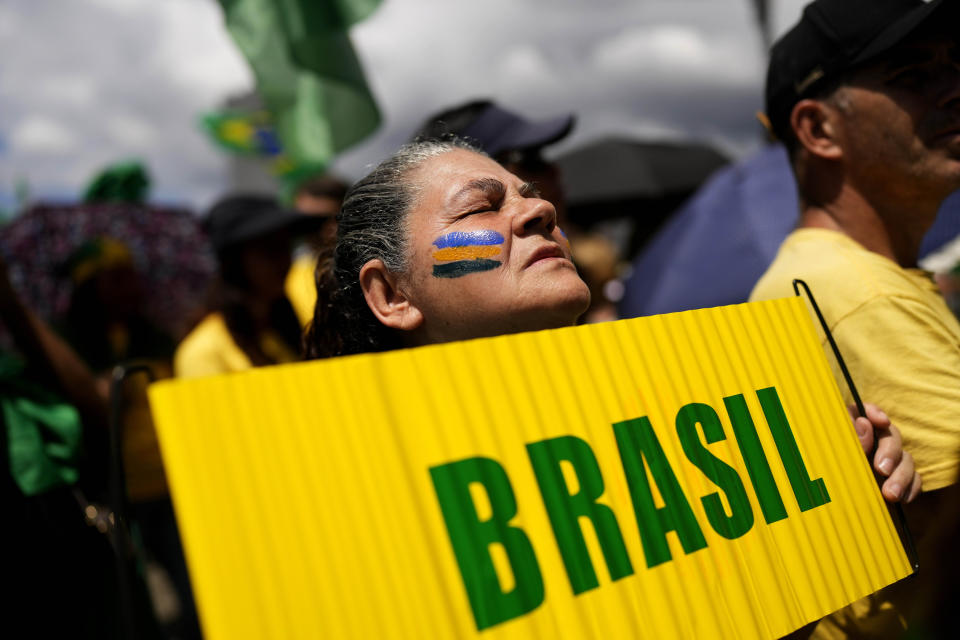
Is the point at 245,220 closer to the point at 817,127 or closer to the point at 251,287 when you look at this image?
the point at 251,287

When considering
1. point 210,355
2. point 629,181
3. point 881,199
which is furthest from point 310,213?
point 629,181

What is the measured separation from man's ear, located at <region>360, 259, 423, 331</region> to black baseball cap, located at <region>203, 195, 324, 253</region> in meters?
2.00

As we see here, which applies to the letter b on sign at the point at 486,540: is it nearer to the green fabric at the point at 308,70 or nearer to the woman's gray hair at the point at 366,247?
the woman's gray hair at the point at 366,247

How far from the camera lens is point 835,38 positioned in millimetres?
1765

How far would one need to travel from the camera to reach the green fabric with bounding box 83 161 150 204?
193 inches

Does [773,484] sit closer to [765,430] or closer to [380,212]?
[765,430]

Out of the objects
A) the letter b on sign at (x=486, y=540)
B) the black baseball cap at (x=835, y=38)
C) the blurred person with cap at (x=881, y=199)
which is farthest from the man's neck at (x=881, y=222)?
the letter b on sign at (x=486, y=540)

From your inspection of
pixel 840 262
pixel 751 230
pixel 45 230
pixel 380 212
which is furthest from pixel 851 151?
pixel 45 230

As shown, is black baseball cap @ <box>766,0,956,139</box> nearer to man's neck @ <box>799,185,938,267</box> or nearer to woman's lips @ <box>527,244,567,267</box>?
man's neck @ <box>799,185,938,267</box>

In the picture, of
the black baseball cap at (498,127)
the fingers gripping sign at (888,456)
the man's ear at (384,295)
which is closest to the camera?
the fingers gripping sign at (888,456)

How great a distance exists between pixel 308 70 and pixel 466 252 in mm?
2578

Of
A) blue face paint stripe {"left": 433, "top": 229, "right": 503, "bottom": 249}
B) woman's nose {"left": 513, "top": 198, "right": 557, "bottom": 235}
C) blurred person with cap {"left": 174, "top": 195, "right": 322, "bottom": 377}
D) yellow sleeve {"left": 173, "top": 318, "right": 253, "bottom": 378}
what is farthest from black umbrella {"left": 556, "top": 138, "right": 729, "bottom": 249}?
blue face paint stripe {"left": 433, "top": 229, "right": 503, "bottom": 249}

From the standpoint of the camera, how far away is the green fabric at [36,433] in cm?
181

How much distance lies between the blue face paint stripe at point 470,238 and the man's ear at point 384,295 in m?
0.15
